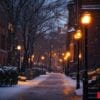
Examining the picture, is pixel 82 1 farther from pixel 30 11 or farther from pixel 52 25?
pixel 30 11

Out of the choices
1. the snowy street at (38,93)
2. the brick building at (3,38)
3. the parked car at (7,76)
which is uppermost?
the brick building at (3,38)

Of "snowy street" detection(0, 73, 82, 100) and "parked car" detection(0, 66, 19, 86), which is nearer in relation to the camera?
"snowy street" detection(0, 73, 82, 100)

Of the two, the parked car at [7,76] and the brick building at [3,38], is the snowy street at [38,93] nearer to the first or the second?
the parked car at [7,76]

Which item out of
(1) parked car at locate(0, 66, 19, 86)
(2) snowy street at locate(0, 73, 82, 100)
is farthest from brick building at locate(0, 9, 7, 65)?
(2) snowy street at locate(0, 73, 82, 100)

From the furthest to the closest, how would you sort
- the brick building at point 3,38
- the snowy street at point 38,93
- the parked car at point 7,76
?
the brick building at point 3,38, the parked car at point 7,76, the snowy street at point 38,93

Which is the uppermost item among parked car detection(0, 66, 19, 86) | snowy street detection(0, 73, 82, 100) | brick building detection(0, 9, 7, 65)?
brick building detection(0, 9, 7, 65)

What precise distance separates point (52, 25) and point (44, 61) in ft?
305

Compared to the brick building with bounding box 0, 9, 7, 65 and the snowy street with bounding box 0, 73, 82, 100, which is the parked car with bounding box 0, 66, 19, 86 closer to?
the snowy street with bounding box 0, 73, 82, 100

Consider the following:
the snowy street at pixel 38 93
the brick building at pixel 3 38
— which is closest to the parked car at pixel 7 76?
the snowy street at pixel 38 93

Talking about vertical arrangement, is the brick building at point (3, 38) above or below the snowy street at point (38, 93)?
above

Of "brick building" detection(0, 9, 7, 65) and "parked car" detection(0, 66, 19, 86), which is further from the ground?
"brick building" detection(0, 9, 7, 65)

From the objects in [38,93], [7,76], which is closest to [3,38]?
[7,76]

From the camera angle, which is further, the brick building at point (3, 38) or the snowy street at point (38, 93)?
the brick building at point (3, 38)

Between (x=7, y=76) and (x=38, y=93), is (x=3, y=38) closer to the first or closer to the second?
(x=7, y=76)
